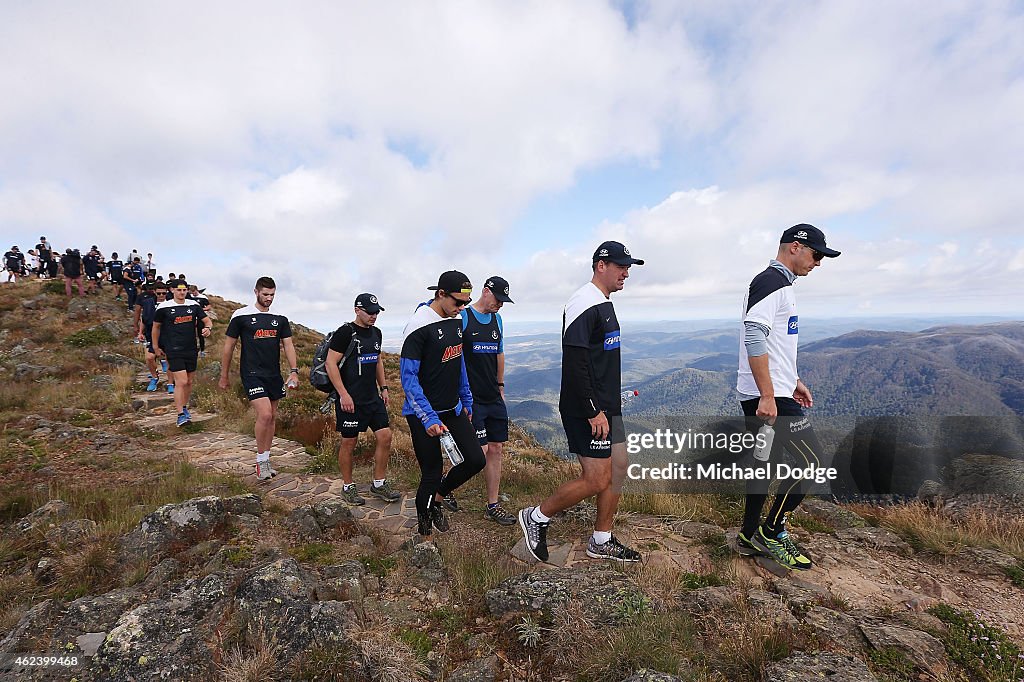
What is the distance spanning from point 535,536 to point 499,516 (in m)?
1.16

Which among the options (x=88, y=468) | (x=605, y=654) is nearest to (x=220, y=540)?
(x=605, y=654)

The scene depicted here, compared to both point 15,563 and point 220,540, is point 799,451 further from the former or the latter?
point 15,563

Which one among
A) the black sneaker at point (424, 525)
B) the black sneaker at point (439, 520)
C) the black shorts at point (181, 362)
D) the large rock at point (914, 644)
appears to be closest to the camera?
the large rock at point (914, 644)

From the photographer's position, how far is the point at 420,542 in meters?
4.55

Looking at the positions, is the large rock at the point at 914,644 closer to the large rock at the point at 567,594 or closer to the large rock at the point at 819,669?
the large rock at the point at 819,669

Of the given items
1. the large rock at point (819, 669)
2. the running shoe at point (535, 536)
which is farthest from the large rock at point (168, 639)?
the large rock at point (819, 669)

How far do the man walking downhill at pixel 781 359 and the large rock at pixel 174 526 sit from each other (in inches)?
226

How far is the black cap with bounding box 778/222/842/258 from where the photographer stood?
3941 mm

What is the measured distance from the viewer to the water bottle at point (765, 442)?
13.2 feet

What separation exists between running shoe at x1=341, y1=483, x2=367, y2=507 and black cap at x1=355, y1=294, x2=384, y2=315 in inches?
103

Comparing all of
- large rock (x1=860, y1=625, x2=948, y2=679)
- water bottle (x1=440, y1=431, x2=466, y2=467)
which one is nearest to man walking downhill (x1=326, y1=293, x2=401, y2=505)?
water bottle (x1=440, y1=431, x2=466, y2=467)

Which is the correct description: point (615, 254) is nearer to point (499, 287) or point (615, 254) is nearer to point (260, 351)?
point (499, 287)

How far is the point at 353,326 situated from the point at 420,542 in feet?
9.71

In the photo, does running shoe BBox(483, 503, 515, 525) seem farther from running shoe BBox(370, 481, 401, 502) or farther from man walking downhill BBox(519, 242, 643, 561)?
running shoe BBox(370, 481, 401, 502)
